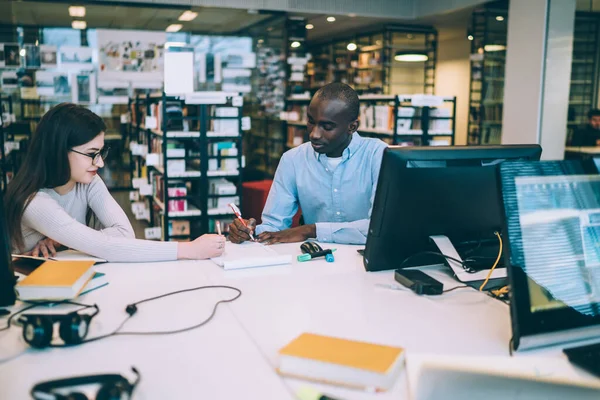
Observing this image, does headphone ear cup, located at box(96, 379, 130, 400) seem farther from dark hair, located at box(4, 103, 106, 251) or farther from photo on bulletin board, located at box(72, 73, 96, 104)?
photo on bulletin board, located at box(72, 73, 96, 104)

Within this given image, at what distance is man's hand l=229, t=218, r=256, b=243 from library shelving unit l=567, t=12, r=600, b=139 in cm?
473

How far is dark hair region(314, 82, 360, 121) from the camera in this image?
251 centimetres

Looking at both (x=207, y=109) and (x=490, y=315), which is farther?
(x=207, y=109)

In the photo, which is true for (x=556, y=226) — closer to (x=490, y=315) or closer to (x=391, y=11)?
(x=490, y=315)

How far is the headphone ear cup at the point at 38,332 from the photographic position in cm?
114

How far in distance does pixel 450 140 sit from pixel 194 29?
3.71m

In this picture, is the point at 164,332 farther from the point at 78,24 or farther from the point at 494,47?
the point at 494,47

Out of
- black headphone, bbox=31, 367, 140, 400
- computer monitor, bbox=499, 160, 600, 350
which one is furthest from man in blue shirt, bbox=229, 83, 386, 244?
black headphone, bbox=31, 367, 140, 400

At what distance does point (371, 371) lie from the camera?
3.24ft

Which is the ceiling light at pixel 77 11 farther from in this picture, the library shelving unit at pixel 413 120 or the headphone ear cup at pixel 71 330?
the headphone ear cup at pixel 71 330

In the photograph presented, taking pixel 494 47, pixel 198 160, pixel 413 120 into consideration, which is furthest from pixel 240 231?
pixel 494 47

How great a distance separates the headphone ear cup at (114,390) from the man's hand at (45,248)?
1.14m

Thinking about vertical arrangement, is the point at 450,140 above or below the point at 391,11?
below

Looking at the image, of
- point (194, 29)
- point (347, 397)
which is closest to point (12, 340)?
point (347, 397)
